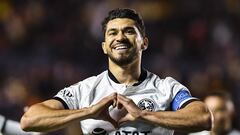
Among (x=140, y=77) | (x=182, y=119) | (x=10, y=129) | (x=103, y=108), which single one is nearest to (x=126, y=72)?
(x=140, y=77)

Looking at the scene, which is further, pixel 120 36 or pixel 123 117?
pixel 120 36

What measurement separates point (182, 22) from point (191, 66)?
155cm

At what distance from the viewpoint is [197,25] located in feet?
43.3

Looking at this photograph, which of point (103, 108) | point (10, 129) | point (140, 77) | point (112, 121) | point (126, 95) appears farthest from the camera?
point (10, 129)

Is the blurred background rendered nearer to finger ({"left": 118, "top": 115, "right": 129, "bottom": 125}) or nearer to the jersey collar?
the jersey collar

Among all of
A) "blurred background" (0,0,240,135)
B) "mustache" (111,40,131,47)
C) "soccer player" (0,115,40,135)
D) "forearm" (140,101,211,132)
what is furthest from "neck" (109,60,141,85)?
"blurred background" (0,0,240,135)

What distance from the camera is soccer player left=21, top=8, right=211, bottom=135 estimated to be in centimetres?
512

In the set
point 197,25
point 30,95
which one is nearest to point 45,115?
point 30,95

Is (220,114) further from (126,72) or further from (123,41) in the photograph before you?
(123,41)

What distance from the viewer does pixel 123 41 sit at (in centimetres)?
536

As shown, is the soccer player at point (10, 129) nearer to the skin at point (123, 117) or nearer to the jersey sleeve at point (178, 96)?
the skin at point (123, 117)

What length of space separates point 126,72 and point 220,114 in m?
2.25

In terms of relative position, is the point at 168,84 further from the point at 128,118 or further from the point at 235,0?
the point at 235,0

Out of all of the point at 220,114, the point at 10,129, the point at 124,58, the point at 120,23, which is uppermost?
the point at 120,23
